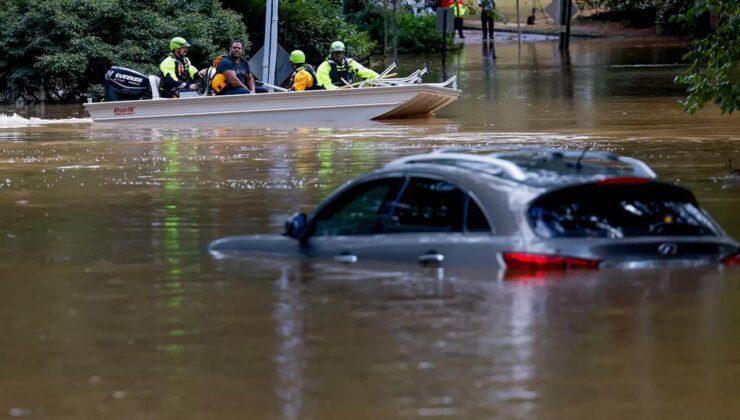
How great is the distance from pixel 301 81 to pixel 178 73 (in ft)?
7.56

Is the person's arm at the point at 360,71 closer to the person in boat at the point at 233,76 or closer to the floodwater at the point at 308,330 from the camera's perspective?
the person in boat at the point at 233,76

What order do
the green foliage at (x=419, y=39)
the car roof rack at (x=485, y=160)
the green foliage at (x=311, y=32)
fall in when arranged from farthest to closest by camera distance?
the green foliage at (x=419, y=39), the green foliage at (x=311, y=32), the car roof rack at (x=485, y=160)

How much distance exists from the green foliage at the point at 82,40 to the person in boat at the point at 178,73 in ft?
17.9

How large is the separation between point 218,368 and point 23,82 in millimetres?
28940

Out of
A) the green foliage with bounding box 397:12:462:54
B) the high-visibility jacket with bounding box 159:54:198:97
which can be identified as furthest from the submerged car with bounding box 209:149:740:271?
the green foliage with bounding box 397:12:462:54

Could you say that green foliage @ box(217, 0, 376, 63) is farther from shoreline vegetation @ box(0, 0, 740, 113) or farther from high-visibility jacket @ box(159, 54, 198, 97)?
high-visibility jacket @ box(159, 54, 198, 97)

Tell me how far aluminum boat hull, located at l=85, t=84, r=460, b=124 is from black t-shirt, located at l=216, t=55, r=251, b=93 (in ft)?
1.74

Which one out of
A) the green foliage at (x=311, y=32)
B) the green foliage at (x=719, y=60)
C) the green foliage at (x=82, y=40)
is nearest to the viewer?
the green foliage at (x=719, y=60)

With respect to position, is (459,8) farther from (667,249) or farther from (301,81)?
(667,249)

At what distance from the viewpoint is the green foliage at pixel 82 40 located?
34.5 m

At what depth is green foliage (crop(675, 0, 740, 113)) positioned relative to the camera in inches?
635

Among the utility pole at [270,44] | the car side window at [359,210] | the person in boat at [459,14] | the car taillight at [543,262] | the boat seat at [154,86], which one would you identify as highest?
the person in boat at [459,14]

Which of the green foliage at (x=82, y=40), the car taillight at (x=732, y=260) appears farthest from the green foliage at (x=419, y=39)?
the car taillight at (x=732, y=260)

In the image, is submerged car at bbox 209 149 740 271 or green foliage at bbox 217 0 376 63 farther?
green foliage at bbox 217 0 376 63
